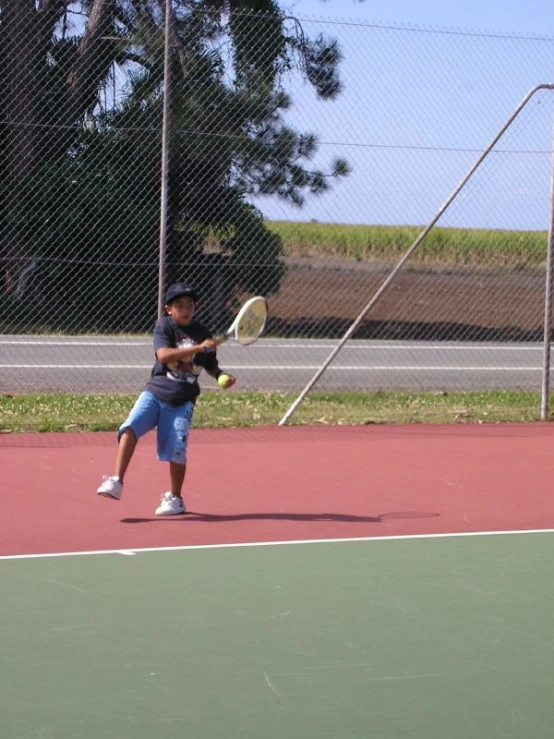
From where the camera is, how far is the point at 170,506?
7305mm

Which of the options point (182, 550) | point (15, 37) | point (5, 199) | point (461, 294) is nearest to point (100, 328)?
point (5, 199)

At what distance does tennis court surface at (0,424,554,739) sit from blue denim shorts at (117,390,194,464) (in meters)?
0.38

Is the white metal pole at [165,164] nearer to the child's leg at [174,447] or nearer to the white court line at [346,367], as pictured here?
the child's leg at [174,447]

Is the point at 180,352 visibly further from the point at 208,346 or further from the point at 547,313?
the point at 547,313

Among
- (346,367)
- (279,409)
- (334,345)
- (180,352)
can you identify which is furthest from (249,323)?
(334,345)

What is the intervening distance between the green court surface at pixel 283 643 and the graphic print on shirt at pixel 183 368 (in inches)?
47.8

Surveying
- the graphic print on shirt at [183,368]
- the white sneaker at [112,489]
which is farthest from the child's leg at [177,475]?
the graphic print on shirt at [183,368]

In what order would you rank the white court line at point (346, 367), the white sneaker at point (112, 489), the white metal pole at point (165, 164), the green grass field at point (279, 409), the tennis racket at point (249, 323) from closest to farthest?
the white sneaker at point (112, 489) < the tennis racket at point (249, 323) < the white metal pole at point (165, 164) < the green grass field at point (279, 409) < the white court line at point (346, 367)

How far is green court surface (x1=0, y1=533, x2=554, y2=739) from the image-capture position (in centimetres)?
407

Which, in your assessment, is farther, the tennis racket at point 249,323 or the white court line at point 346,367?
the white court line at point 346,367

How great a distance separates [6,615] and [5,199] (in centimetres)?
950

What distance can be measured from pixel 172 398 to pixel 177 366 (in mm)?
186

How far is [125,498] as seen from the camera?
7.78 m

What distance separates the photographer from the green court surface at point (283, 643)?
407 centimetres
